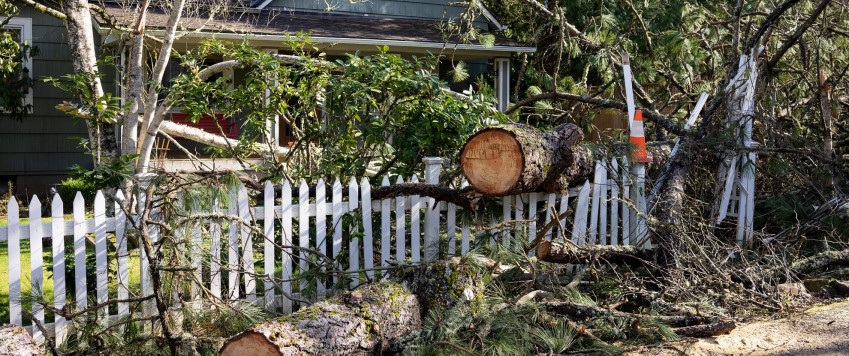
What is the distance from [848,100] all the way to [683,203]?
3397 millimetres

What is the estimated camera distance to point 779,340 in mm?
4121

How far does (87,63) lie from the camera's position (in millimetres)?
7262

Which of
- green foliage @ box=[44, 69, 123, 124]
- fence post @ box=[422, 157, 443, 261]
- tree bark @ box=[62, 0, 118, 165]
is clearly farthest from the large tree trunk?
tree bark @ box=[62, 0, 118, 165]

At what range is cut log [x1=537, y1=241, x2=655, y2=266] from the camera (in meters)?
4.85

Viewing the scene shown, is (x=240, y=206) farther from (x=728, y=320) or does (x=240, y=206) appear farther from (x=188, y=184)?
(x=728, y=320)

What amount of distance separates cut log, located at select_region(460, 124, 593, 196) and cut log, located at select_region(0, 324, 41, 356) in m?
2.83

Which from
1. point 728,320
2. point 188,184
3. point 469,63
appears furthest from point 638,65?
point 188,184

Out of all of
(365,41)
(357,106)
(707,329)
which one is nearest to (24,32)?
(365,41)

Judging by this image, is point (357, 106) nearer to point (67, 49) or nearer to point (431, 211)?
point (431, 211)

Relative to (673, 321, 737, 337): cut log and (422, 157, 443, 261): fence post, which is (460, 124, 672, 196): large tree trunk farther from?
(673, 321, 737, 337): cut log

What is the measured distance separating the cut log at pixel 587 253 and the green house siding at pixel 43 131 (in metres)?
9.75

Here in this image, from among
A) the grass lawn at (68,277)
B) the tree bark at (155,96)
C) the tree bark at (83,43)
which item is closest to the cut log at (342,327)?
the grass lawn at (68,277)

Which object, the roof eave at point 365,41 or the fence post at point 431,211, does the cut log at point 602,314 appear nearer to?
the fence post at point 431,211

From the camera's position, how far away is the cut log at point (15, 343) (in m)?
3.43
